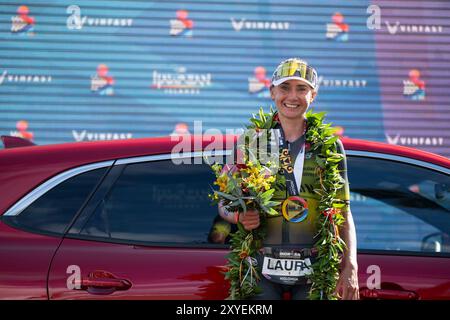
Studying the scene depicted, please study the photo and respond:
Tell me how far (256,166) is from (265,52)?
4.99 meters

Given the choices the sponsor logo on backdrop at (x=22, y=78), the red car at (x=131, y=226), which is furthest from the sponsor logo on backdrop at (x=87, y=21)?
the red car at (x=131, y=226)

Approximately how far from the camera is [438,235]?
444 centimetres

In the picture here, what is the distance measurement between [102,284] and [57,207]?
1.59 ft

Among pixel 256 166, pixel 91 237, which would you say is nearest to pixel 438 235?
pixel 256 166

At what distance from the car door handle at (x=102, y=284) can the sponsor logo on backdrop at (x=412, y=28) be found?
224 inches

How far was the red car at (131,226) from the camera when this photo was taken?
3.17 m

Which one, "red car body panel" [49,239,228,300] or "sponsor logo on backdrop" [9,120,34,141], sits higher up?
"sponsor logo on backdrop" [9,120,34,141]

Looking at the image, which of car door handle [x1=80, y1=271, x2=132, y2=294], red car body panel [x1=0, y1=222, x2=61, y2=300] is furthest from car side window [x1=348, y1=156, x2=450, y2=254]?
red car body panel [x1=0, y1=222, x2=61, y2=300]

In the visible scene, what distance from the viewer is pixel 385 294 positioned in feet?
10.6

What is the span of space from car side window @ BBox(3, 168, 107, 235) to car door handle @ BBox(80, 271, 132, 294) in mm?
302

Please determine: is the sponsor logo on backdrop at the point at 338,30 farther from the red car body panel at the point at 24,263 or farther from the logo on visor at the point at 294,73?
the red car body panel at the point at 24,263

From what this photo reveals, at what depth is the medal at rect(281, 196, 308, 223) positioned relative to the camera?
2.95 metres

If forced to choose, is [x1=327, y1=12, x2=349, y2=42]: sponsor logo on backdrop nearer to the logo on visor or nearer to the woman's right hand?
the logo on visor
